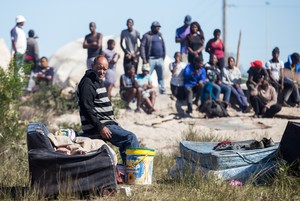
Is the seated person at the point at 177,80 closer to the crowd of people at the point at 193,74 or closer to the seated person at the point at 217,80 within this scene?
the crowd of people at the point at 193,74

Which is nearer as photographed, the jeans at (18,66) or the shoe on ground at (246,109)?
the jeans at (18,66)

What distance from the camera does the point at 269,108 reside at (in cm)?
A: 1741

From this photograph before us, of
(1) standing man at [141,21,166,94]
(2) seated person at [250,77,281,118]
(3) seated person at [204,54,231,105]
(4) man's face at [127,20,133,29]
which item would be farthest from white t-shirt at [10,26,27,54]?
(2) seated person at [250,77,281,118]

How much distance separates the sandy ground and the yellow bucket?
16.0 ft

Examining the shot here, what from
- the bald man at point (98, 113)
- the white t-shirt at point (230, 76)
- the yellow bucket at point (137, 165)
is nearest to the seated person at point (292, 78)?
the white t-shirt at point (230, 76)

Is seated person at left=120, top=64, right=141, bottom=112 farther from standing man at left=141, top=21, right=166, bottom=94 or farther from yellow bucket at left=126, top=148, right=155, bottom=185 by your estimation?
yellow bucket at left=126, top=148, right=155, bottom=185

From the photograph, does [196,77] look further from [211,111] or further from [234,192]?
[234,192]

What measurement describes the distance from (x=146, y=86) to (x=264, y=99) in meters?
3.10

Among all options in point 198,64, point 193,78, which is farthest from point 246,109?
point 198,64

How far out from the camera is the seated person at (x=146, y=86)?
17.5 meters

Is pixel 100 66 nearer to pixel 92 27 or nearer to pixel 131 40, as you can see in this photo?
pixel 131 40

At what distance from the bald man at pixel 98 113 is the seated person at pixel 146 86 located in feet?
26.4

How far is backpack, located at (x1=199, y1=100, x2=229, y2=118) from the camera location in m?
17.0

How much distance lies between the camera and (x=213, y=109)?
56.0 feet
